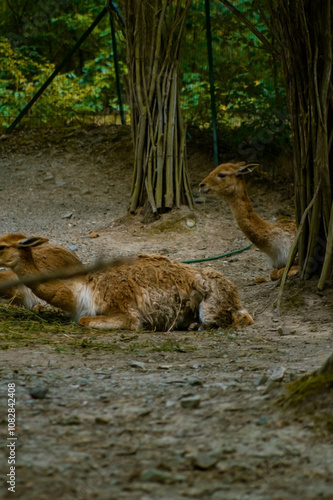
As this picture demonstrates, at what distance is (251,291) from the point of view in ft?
23.9

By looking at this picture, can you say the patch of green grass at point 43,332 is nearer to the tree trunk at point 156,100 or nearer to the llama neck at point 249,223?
the llama neck at point 249,223

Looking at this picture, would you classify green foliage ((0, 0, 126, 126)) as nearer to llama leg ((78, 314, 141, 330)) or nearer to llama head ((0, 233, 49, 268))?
llama head ((0, 233, 49, 268))

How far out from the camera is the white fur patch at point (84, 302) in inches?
241

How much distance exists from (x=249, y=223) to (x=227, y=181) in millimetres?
690

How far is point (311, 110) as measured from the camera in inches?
237

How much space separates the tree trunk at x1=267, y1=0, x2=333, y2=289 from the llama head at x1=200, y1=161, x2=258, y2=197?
2.42m

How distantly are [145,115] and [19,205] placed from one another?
2.90m

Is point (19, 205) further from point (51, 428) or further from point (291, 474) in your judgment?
point (291, 474)

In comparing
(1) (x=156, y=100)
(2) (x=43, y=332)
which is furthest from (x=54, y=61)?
(2) (x=43, y=332)

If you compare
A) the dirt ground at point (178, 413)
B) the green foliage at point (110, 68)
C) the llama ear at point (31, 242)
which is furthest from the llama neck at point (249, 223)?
the llama ear at point (31, 242)

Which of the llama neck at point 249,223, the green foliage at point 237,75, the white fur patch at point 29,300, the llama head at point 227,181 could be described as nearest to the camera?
the white fur patch at point 29,300

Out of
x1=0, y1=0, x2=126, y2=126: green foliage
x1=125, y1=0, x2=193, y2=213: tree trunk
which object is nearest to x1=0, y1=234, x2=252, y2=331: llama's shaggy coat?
x1=125, y1=0, x2=193, y2=213: tree trunk

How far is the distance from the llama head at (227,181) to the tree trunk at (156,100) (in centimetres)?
141

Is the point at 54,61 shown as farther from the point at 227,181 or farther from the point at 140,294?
the point at 140,294
